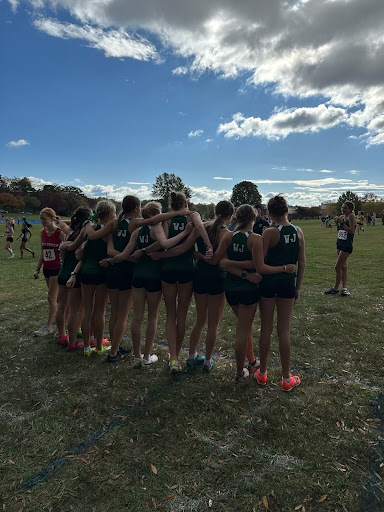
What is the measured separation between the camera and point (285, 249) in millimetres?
3738

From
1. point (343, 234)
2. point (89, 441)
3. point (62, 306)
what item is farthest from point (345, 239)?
point (89, 441)

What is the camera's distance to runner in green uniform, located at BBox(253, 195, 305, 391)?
373cm

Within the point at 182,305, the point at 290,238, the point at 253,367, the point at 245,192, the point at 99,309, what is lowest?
the point at 253,367

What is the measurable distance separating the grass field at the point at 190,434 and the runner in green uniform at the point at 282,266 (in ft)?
2.47

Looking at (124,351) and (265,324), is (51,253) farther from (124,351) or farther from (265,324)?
(265,324)

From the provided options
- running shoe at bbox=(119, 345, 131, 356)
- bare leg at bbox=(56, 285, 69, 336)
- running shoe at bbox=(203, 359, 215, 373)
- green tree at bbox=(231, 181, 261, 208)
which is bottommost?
running shoe at bbox=(119, 345, 131, 356)

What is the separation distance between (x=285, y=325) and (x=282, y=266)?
765mm

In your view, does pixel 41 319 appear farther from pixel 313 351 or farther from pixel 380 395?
pixel 380 395

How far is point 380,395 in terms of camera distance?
12.5 feet

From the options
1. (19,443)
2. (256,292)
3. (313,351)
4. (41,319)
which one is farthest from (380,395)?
(41,319)

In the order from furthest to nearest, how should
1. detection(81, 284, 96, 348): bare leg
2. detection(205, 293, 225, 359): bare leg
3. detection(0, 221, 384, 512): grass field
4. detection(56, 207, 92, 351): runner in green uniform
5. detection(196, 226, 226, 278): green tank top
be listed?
1. detection(56, 207, 92, 351): runner in green uniform
2. detection(81, 284, 96, 348): bare leg
3. detection(205, 293, 225, 359): bare leg
4. detection(196, 226, 226, 278): green tank top
5. detection(0, 221, 384, 512): grass field

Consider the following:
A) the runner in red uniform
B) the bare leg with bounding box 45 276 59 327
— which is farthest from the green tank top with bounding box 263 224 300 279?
the bare leg with bounding box 45 276 59 327

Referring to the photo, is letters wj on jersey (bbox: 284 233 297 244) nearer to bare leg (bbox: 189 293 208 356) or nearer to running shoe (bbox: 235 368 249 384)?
bare leg (bbox: 189 293 208 356)

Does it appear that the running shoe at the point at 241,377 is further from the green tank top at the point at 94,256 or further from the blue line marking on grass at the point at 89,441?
the green tank top at the point at 94,256
